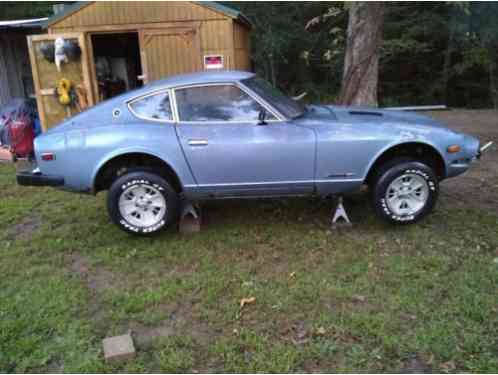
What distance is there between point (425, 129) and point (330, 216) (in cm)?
135

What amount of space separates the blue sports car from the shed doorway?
21.1 feet

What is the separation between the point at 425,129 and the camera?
13.9 ft

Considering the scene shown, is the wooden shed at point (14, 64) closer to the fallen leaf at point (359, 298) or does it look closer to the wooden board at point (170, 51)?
the wooden board at point (170, 51)

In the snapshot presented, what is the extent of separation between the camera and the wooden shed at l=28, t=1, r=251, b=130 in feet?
28.8

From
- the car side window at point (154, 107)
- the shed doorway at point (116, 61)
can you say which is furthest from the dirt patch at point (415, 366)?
the shed doorway at point (116, 61)

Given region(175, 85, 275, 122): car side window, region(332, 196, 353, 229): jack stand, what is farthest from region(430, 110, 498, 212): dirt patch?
region(175, 85, 275, 122): car side window

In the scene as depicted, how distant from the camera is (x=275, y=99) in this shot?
4516 millimetres

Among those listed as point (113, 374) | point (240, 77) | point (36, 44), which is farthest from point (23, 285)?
point (36, 44)

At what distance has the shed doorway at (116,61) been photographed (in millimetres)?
10727

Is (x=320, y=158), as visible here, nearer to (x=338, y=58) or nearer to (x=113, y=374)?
(x=113, y=374)

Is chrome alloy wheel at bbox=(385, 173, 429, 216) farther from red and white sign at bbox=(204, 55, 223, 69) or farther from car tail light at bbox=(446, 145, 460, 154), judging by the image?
red and white sign at bbox=(204, 55, 223, 69)

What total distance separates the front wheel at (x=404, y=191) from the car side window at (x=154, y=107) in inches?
85.3

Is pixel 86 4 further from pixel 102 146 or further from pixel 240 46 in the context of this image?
pixel 102 146

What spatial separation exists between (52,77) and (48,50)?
52cm
